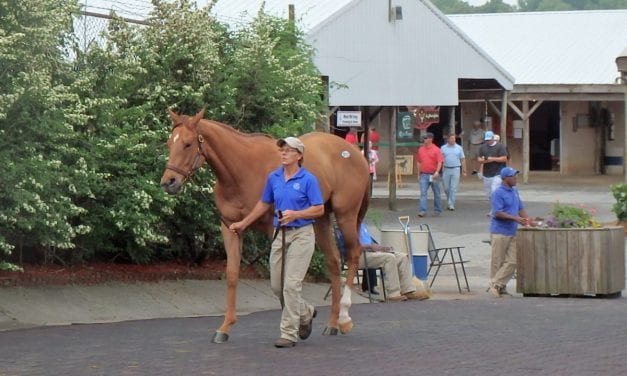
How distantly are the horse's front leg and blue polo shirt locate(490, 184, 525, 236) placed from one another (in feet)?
22.9

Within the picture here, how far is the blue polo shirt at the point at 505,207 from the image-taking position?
704 inches

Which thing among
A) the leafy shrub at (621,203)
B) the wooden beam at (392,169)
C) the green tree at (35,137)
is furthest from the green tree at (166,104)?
the wooden beam at (392,169)

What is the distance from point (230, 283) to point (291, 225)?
0.80 metres

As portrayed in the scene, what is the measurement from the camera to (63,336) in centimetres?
1185

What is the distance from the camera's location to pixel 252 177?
12.1 metres

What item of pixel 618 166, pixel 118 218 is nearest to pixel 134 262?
pixel 118 218

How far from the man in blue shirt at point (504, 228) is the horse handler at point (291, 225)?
7039 mm

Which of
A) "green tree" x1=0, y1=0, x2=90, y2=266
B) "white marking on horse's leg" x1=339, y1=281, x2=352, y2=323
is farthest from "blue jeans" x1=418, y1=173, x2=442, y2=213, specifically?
"white marking on horse's leg" x1=339, y1=281, x2=352, y2=323

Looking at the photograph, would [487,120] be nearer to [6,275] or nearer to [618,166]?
[618,166]

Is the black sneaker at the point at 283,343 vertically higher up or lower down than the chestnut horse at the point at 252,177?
lower down

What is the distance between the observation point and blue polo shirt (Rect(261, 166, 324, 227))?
11.2m

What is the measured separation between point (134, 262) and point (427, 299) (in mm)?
4202

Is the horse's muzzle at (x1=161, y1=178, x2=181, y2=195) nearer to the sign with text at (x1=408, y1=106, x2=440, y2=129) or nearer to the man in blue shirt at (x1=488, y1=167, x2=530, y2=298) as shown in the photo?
the man in blue shirt at (x1=488, y1=167, x2=530, y2=298)

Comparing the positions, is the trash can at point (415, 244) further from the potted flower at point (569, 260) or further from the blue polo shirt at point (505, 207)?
the potted flower at point (569, 260)
